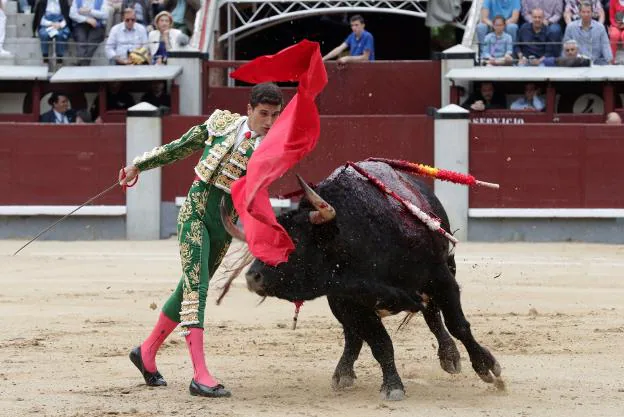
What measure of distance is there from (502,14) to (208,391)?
8603 millimetres

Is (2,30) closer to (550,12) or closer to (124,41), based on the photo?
(124,41)

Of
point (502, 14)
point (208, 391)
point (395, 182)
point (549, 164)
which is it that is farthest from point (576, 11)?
point (208, 391)

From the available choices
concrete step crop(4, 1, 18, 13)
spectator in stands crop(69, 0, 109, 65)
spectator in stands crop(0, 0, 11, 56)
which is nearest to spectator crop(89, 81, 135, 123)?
spectator in stands crop(69, 0, 109, 65)

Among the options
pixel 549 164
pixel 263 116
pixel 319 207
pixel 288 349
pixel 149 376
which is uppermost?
pixel 263 116

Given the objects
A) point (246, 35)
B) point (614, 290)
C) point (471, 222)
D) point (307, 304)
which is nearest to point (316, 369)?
point (307, 304)

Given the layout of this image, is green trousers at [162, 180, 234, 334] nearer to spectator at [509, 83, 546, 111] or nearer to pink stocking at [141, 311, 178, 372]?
pink stocking at [141, 311, 178, 372]

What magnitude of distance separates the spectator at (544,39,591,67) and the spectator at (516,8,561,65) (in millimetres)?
112

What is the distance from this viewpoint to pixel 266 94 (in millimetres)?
5043

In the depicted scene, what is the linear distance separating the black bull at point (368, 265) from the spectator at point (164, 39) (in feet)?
27.2

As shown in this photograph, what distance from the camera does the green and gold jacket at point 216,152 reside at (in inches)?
204

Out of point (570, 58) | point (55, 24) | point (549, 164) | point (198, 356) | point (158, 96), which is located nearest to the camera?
point (198, 356)

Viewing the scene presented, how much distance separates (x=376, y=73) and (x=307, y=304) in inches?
225

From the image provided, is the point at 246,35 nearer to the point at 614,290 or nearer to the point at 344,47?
the point at 344,47

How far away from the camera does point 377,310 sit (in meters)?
5.18
